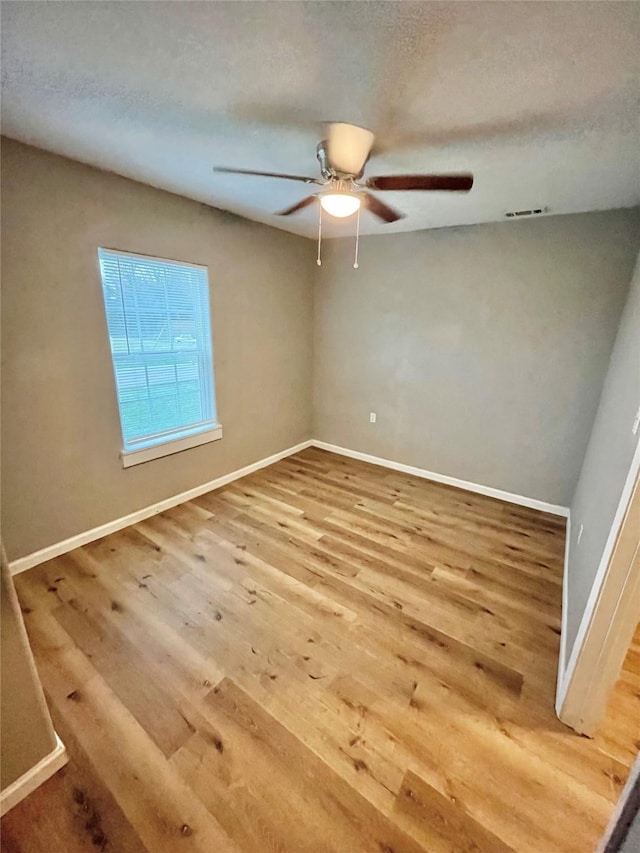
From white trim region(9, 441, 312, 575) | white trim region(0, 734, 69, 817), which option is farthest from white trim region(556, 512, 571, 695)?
white trim region(9, 441, 312, 575)

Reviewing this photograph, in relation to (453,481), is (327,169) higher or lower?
higher

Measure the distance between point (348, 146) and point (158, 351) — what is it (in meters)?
1.92

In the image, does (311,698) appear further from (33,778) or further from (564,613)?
(564,613)

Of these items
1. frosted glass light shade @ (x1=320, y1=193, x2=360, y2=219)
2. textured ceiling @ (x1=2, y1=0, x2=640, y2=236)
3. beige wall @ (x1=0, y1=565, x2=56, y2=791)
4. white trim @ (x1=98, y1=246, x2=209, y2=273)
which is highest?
textured ceiling @ (x1=2, y1=0, x2=640, y2=236)

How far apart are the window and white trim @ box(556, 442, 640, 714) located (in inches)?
111

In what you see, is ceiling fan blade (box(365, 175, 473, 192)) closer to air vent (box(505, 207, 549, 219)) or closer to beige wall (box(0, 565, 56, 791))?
air vent (box(505, 207, 549, 219))

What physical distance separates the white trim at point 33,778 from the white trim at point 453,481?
10.6 ft

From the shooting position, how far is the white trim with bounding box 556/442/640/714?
123 cm

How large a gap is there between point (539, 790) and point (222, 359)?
3.21 metres

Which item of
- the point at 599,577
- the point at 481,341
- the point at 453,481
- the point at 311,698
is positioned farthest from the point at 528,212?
the point at 311,698

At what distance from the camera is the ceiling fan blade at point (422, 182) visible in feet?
4.95

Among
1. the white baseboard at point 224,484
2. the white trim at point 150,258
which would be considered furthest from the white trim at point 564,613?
the white trim at point 150,258

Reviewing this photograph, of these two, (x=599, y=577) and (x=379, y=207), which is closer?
(x=599, y=577)

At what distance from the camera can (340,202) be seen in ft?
5.98
